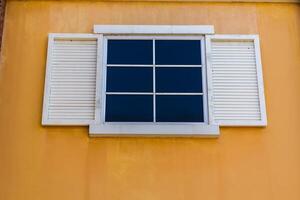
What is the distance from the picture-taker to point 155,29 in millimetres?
7855

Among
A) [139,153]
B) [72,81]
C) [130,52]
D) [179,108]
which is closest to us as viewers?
[139,153]

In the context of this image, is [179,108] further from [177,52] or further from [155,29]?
[155,29]

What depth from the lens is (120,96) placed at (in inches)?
295

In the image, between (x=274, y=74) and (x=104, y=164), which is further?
(x=274, y=74)

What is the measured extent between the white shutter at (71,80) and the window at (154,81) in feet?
0.05

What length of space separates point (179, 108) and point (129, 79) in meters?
0.87

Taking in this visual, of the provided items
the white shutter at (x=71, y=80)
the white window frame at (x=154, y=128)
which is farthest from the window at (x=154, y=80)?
the white shutter at (x=71, y=80)

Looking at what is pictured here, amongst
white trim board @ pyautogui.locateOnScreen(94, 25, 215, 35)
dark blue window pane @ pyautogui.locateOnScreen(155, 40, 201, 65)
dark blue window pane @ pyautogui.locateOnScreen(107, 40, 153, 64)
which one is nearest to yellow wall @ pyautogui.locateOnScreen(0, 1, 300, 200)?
white trim board @ pyautogui.locateOnScreen(94, 25, 215, 35)

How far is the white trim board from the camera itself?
783 centimetres

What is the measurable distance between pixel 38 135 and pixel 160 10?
272 cm

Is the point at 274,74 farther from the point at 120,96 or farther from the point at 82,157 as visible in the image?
the point at 82,157

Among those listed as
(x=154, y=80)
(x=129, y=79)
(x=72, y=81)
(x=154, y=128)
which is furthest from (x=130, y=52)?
(x=154, y=128)

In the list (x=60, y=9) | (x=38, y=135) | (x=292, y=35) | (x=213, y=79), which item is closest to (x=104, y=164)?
(x=38, y=135)

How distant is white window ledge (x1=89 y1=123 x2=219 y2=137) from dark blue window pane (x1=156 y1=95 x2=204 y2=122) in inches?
7.0
